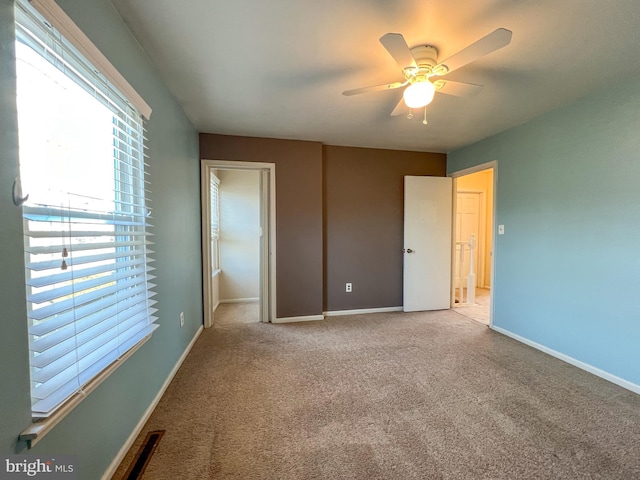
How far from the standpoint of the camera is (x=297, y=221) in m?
3.59

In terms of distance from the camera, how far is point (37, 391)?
93 centimetres

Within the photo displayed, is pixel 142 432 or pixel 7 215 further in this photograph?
pixel 142 432

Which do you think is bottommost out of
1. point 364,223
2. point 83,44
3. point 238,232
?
point 238,232

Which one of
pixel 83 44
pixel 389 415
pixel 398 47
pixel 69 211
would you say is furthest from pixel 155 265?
pixel 398 47

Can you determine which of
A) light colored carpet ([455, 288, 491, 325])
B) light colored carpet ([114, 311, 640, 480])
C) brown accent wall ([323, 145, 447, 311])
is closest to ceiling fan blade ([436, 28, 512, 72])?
light colored carpet ([114, 311, 640, 480])

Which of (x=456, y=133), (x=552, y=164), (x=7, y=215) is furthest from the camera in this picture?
(x=456, y=133)

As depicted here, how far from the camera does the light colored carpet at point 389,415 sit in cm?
141

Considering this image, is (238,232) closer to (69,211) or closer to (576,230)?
(69,211)

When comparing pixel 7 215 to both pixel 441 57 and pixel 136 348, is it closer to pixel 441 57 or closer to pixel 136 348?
pixel 136 348

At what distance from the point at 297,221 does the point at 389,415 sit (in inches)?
92.8

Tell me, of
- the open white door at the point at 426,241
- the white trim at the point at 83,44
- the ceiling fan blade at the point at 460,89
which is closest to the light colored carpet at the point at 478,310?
the open white door at the point at 426,241

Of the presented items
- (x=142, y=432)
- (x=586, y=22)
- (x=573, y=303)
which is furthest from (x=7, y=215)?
(x=573, y=303)

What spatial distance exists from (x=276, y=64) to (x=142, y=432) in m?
2.42

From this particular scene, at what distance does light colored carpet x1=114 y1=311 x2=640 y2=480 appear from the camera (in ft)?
4.62
